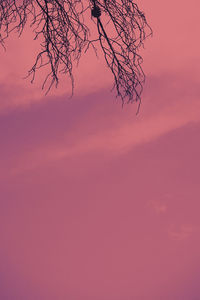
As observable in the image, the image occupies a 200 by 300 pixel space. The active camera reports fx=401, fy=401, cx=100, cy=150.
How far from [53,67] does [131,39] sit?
565mm

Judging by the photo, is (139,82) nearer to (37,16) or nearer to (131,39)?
(131,39)

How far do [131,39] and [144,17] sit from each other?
224 millimetres

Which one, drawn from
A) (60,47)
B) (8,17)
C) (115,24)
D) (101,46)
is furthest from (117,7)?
(8,17)

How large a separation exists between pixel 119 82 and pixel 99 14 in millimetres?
468

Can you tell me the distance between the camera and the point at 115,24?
2.71 metres

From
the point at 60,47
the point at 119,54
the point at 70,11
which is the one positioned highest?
the point at 70,11

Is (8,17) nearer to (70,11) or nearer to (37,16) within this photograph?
(37,16)

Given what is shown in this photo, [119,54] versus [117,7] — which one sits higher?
[117,7]

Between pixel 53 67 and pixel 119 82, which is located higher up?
pixel 53 67

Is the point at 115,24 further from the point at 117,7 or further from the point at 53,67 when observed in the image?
the point at 53,67

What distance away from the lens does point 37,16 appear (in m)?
2.70

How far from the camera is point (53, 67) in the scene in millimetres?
2689

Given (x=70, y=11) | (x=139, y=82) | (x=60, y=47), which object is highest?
(x=70, y=11)

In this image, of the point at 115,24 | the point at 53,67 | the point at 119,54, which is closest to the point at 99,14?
the point at 115,24
